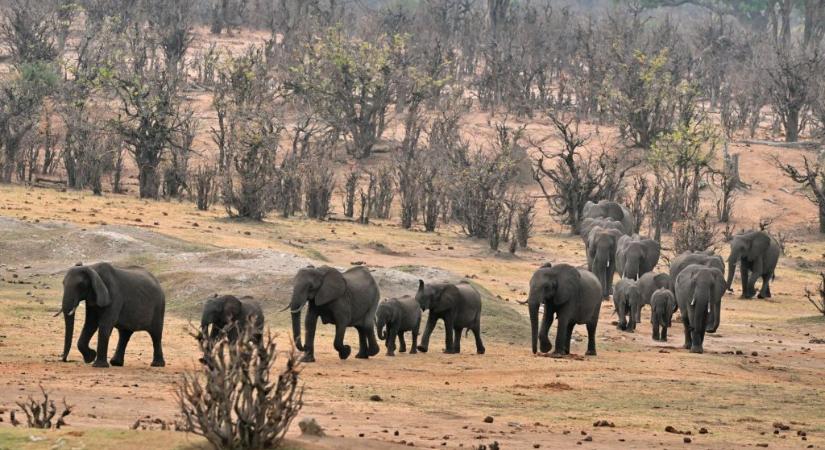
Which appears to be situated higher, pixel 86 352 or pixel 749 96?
pixel 749 96

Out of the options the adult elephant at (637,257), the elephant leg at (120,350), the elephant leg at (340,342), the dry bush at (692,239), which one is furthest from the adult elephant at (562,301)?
the dry bush at (692,239)

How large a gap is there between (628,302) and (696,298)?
330 cm

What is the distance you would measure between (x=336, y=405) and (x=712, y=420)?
3316 millimetres

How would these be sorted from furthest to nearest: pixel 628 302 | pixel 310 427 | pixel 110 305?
pixel 628 302 → pixel 110 305 → pixel 310 427

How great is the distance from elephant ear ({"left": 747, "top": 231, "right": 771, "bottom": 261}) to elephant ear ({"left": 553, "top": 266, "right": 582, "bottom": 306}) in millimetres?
12917

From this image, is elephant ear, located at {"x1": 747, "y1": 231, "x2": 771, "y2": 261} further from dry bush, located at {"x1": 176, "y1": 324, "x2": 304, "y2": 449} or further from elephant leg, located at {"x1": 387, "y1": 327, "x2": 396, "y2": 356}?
dry bush, located at {"x1": 176, "y1": 324, "x2": 304, "y2": 449}

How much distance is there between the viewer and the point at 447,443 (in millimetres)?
10891

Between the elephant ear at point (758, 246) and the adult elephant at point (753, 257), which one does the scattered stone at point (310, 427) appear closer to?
the adult elephant at point (753, 257)

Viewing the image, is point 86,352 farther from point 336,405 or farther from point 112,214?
point 112,214

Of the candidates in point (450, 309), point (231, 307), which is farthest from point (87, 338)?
point (450, 309)

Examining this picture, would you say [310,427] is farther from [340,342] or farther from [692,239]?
[692,239]

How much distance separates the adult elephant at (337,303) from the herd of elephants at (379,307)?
0.01 meters

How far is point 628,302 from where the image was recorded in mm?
23734

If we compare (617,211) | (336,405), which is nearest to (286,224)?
(617,211)
